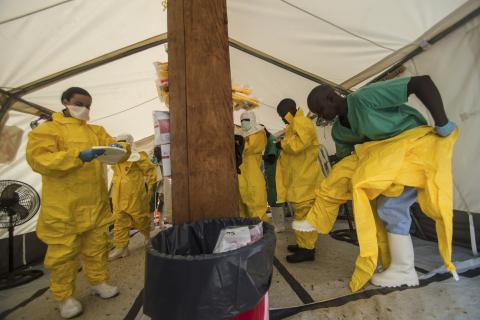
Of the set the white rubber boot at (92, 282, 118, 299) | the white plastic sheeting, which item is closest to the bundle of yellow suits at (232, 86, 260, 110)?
the white rubber boot at (92, 282, 118, 299)

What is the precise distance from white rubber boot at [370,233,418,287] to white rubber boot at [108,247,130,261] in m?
2.31

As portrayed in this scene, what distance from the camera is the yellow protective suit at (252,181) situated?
7.18ft

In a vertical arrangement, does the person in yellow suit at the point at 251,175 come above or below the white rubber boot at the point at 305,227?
above

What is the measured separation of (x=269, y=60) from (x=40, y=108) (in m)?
2.57

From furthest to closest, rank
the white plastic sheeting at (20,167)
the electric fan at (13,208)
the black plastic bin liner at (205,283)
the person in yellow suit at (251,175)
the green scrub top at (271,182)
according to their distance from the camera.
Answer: the green scrub top at (271,182) < the white plastic sheeting at (20,167) < the person in yellow suit at (251,175) < the electric fan at (13,208) < the black plastic bin liner at (205,283)

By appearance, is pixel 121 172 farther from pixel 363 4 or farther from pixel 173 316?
pixel 363 4

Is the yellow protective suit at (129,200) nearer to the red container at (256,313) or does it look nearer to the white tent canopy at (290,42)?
the white tent canopy at (290,42)

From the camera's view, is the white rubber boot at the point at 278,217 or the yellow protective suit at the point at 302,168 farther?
the white rubber boot at the point at 278,217

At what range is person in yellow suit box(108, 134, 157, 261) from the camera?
246cm

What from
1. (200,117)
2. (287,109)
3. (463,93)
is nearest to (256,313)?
(200,117)

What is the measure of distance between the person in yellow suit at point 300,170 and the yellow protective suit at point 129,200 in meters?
1.53

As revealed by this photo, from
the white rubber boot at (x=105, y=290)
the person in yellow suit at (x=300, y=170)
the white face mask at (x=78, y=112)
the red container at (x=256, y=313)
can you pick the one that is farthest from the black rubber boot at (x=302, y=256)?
the white face mask at (x=78, y=112)

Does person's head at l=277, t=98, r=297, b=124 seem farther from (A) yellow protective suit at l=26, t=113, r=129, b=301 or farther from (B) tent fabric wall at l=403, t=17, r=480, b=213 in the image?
(A) yellow protective suit at l=26, t=113, r=129, b=301

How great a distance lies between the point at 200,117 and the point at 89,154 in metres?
0.77
